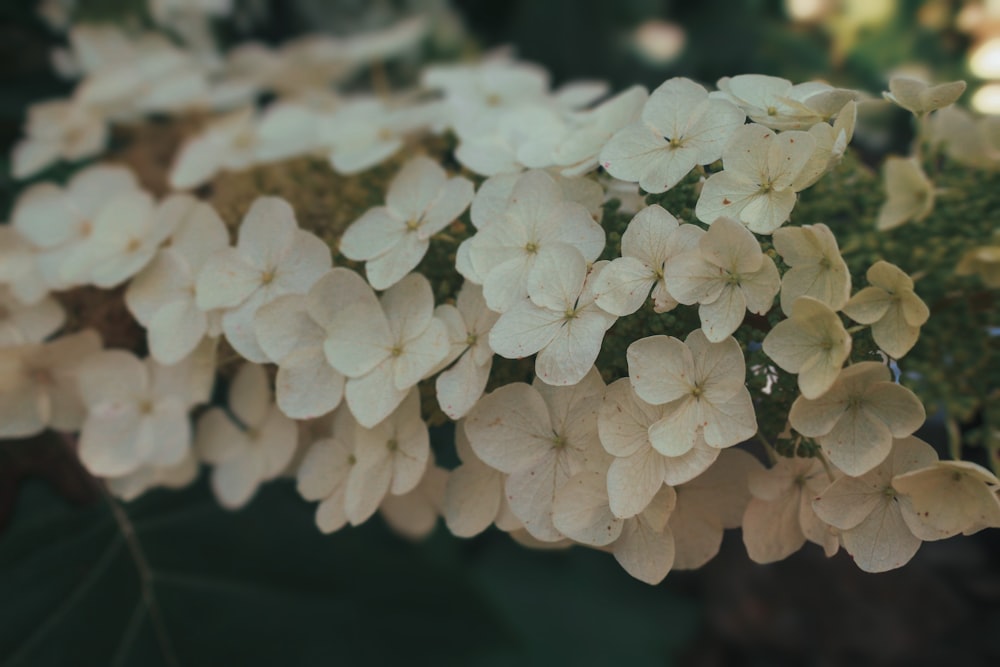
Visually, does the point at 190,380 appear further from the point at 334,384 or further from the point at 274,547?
the point at 274,547

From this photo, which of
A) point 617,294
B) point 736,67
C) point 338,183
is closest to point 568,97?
point 338,183

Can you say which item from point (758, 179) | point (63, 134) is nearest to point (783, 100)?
point (758, 179)

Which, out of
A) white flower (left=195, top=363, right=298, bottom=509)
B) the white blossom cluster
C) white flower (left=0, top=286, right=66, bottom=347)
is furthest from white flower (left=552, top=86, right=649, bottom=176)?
white flower (left=0, top=286, right=66, bottom=347)

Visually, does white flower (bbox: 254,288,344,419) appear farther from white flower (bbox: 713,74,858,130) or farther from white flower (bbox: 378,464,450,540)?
white flower (bbox: 713,74,858,130)

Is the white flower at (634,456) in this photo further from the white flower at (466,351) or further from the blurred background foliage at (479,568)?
the blurred background foliage at (479,568)

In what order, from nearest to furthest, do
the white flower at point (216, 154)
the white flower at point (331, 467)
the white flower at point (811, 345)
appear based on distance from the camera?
the white flower at point (811, 345) < the white flower at point (331, 467) < the white flower at point (216, 154)

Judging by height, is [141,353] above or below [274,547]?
above

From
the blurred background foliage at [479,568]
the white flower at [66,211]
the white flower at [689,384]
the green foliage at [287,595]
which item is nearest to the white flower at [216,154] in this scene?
the white flower at [66,211]
